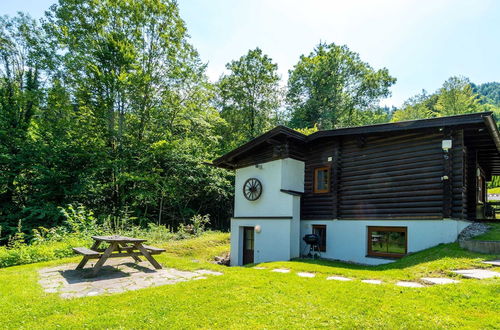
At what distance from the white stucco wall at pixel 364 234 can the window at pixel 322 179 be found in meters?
1.13

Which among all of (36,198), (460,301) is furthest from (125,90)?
(460,301)

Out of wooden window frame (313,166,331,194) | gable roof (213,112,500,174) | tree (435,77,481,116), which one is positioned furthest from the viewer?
tree (435,77,481,116)

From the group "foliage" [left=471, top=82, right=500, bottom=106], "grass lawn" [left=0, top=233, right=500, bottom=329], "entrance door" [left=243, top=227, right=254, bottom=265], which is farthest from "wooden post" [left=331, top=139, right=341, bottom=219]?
"foliage" [left=471, top=82, right=500, bottom=106]

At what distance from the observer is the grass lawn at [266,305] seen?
3.60 metres

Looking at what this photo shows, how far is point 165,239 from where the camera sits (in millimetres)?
13633

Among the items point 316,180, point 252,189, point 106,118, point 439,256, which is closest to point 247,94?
point 106,118

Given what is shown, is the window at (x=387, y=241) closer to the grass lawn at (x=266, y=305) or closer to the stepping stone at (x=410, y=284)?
the grass lawn at (x=266, y=305)

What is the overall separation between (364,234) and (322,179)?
7.91ft

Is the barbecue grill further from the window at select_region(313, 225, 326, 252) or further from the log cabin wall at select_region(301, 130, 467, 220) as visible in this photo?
the log cabin wall at select_region(301, 130, 467, 220)

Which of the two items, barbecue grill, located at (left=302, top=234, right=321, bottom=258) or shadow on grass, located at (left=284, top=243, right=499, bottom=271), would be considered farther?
barbecue grill, located at (left=302, top=234, right=321, bottom=258)

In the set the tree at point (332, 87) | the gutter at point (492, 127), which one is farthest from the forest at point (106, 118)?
the gutter at point (492, 127)

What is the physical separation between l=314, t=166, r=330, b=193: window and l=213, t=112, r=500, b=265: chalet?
4 centimetres

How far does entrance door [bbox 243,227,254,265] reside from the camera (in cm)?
1172

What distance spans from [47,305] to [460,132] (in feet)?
31.5
